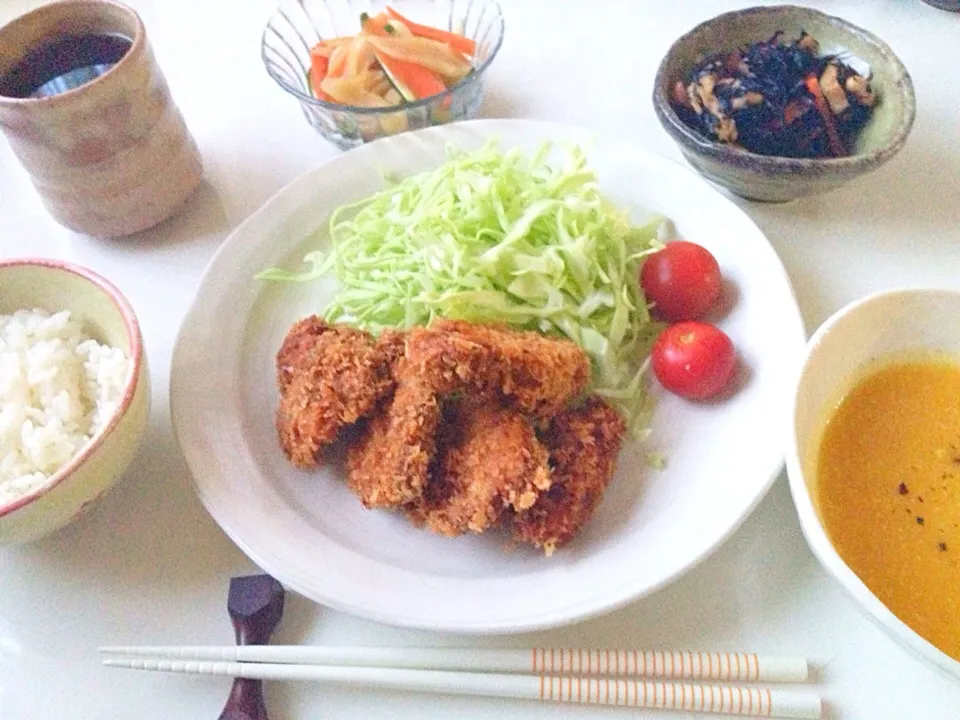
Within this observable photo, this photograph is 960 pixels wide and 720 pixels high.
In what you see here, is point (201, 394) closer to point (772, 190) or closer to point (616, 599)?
point (616, 599)

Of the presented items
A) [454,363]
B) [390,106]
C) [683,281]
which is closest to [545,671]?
[454,363]

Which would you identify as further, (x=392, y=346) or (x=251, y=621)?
(x=392, y=346)

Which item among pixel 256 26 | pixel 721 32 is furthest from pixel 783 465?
pixel 256 26

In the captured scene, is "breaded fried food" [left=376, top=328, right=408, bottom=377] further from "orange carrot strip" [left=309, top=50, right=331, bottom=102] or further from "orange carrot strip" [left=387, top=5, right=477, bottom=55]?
"orange carrot strip" [left=387, top=5, right=477, bottom=55]

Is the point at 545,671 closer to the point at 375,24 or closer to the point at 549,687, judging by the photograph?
the point at 549,687

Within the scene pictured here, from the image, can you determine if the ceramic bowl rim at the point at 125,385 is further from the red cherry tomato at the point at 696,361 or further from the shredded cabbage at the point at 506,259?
the red cherry tomato at the point at 696,361

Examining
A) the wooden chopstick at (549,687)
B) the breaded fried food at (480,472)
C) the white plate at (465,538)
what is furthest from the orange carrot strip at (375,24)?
the wooden chopstick at (549,687)

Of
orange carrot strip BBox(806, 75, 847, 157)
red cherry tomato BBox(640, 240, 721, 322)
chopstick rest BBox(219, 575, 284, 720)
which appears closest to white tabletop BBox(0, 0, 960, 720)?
chopstick rest BBox(219, 575, 284, 720)

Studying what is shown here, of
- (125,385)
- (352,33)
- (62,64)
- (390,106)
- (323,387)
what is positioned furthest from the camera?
(352,33)

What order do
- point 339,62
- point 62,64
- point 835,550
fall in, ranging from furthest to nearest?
point 339,62
point 62,64
point 835,550
